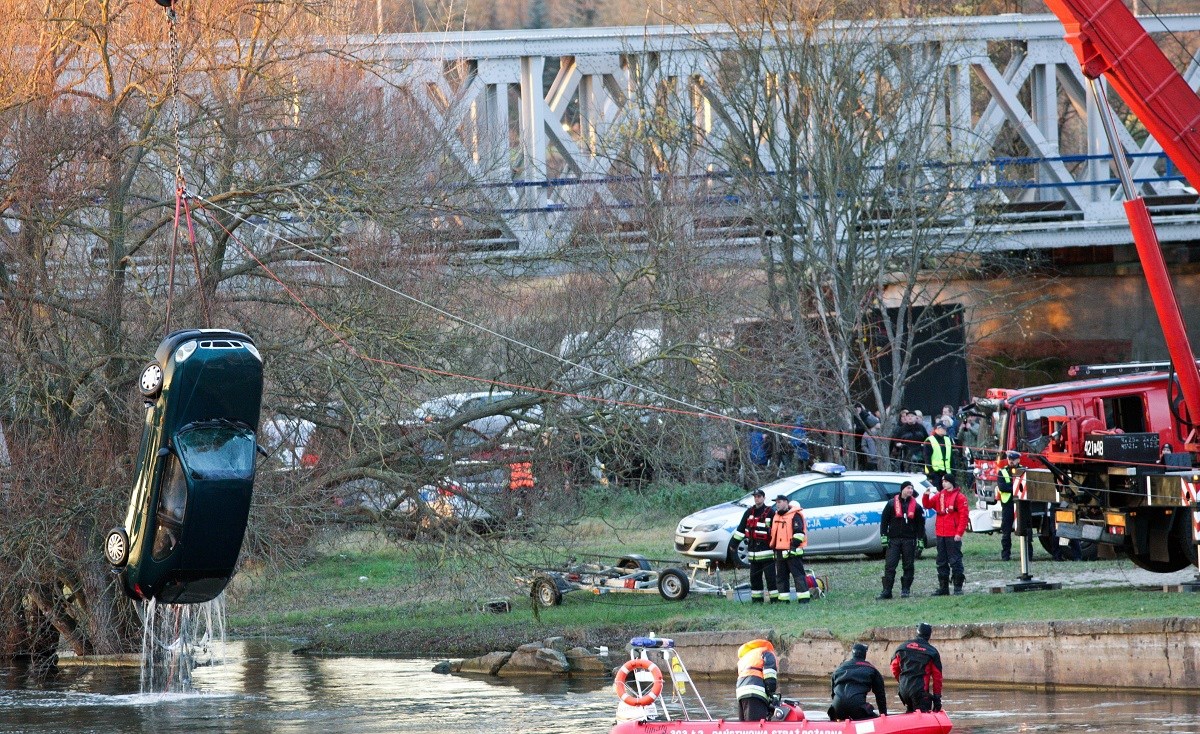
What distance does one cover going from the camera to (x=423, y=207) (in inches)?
943

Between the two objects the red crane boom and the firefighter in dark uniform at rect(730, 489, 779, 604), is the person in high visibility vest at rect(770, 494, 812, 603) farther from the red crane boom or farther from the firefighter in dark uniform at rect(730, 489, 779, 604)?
the red crane boom

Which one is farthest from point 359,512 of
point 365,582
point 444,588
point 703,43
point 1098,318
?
point 1098,318

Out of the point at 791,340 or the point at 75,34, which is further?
the point at 791,340

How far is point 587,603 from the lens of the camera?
25344 millimetres

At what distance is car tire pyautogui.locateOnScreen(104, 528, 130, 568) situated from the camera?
15648 mm

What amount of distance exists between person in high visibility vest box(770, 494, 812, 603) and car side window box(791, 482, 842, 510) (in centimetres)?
316

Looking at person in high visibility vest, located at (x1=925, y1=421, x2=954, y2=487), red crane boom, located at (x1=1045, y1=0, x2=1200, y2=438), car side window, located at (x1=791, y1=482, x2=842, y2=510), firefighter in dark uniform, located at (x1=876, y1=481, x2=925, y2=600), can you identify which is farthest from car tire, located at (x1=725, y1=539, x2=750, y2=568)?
red crane boom, located at (x1=1045, y1=0, x2=1200, y2=438)

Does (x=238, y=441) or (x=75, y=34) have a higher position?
(x=75, y=34)

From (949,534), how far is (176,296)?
11.3 m

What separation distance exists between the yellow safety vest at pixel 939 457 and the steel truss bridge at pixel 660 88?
33.9 feet

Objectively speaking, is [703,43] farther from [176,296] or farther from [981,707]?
[981,707]

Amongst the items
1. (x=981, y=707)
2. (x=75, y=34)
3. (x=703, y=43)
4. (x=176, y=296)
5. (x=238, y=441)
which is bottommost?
(x=981, y=707)

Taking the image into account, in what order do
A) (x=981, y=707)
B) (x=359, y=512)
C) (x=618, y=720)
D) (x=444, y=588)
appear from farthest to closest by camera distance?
(x=444, y=588)
(x=359, y=512)
(x=981, y=707)
(x=618, y=720)

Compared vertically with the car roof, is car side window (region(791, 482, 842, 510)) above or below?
below
